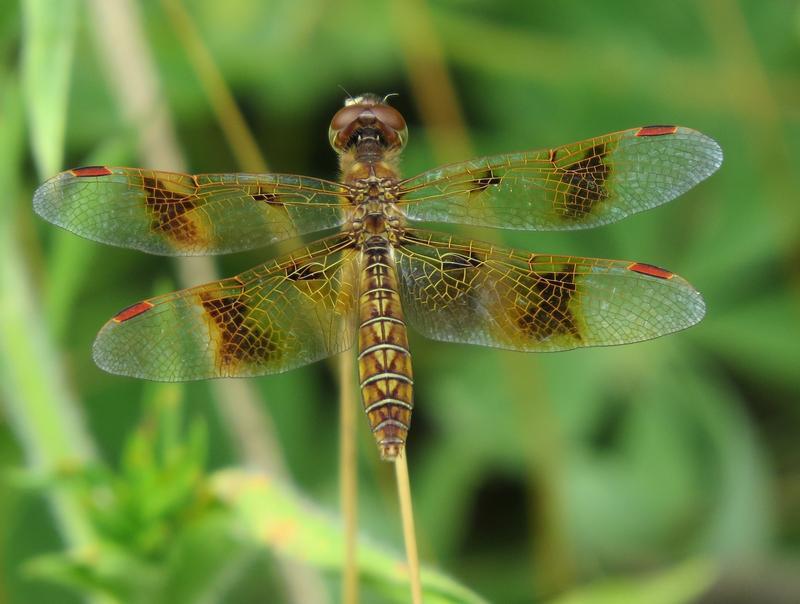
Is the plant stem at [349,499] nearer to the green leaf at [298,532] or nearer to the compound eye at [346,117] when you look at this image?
the green leaf at [298,532]

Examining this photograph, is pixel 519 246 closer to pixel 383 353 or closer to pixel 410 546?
pixel 383 353

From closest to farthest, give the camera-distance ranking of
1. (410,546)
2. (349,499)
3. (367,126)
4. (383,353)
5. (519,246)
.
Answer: (410,546)
(349,499)
(383,353)
(367,126)
(519,246)

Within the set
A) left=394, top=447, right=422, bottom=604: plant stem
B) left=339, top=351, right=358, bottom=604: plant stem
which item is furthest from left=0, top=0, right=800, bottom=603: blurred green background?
left=394, top=447, right=422, bottom=604: plant stem

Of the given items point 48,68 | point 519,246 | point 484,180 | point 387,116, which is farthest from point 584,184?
point 519,246

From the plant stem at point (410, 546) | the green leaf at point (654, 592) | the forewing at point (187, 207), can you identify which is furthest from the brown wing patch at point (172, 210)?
the green leaf at point (654, 592)

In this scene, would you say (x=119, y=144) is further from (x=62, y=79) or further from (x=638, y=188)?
(x=638, y=188)

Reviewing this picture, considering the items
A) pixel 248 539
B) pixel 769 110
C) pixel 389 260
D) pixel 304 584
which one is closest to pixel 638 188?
pixel 389 260
